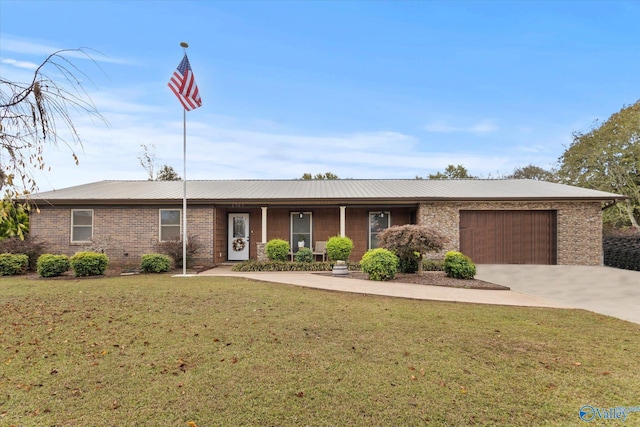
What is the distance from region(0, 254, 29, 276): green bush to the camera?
1081 centimetres

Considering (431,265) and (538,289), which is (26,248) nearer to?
(431,265)

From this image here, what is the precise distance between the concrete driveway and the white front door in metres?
9.44

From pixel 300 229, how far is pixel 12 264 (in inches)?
397

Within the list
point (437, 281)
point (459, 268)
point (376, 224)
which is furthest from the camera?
point (376, 224)

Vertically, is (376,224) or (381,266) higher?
(376,224)

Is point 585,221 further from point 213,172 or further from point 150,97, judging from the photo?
point 213,172

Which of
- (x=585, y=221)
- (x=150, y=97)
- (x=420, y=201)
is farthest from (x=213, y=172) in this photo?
(x=585, y=221)

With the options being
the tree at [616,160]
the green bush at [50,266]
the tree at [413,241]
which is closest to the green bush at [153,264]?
the green bush at [50,266]

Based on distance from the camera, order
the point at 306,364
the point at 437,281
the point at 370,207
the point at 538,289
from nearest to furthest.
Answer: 1. the point at 306,364
2. the point at 538,289
3. the point at 437,281
4. the point at 370,207

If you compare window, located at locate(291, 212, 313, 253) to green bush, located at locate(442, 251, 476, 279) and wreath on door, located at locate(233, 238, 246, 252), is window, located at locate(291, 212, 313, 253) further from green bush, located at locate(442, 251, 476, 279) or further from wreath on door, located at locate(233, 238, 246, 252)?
green bush, located at locate(442, 251, 476, 279)

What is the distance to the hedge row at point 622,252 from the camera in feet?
40.9

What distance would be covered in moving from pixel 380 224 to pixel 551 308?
28.9 feet

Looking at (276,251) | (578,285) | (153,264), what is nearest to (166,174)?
(153,264)

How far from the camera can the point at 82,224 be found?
13789 mm
